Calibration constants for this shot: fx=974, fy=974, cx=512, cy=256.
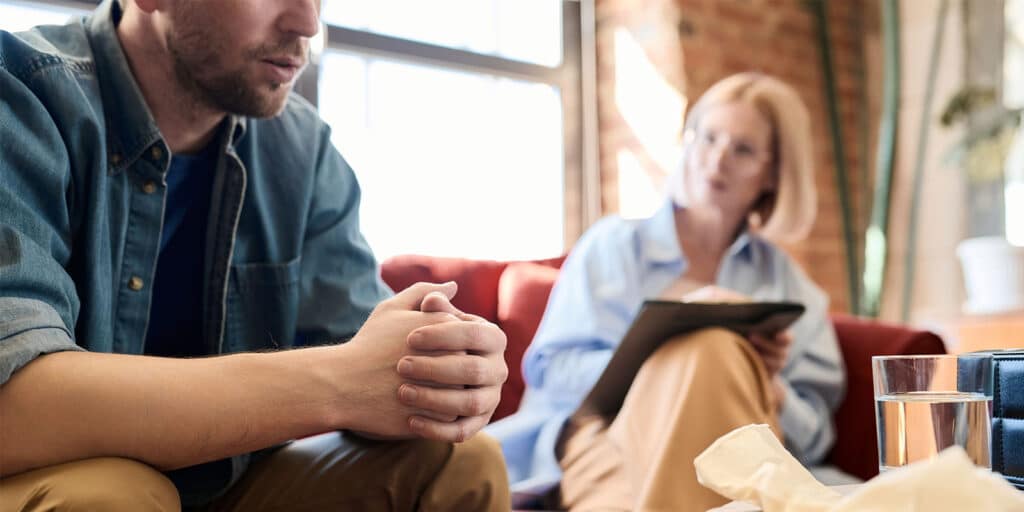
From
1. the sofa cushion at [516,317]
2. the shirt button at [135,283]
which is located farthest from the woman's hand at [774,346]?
the shirt button at [135,283]

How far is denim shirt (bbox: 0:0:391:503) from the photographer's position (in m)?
0.86

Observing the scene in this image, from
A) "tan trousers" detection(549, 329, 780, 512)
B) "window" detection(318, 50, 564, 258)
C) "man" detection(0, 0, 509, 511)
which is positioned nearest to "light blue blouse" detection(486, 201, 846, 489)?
"tan trousers" detection(549, 329, 780, 512)

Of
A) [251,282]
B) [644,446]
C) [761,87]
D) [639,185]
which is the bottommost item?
[644,446]

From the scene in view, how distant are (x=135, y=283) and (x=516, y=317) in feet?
3.20

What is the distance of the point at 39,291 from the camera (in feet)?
2.74

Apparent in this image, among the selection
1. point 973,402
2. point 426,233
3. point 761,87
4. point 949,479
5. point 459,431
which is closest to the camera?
point 949,479

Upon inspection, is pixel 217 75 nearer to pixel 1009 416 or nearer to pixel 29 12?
pixel 1009 416

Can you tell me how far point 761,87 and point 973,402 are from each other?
1483mm

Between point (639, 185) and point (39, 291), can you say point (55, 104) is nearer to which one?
point (39, 291)

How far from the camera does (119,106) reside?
3.49 feet

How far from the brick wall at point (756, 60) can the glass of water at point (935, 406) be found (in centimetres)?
209

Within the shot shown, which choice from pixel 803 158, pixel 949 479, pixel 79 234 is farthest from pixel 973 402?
pixel 803 158

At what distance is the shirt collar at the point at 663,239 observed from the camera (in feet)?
6.64

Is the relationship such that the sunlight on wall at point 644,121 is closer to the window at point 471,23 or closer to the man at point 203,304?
the window at point 471,23
